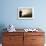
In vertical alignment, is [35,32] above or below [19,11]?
below

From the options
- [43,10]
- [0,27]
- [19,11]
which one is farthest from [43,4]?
[0,27]

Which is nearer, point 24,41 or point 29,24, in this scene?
point 24,41

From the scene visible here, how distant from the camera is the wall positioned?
4.02 m

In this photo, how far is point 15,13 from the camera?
159 inches

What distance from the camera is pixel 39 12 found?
404cm

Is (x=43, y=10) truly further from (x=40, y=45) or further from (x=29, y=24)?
(x=40, y=45)

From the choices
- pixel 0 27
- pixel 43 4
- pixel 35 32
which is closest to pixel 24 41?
pixel 35 32

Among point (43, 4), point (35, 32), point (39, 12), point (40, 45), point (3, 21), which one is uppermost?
point (43, 4)

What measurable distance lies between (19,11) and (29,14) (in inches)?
13.8

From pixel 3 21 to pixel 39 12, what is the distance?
1.26 m

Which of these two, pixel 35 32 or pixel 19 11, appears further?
pixel 19 11

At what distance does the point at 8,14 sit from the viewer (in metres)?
4.05

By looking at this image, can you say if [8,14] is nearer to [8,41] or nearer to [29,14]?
[29,14]

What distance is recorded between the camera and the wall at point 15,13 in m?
4.02
